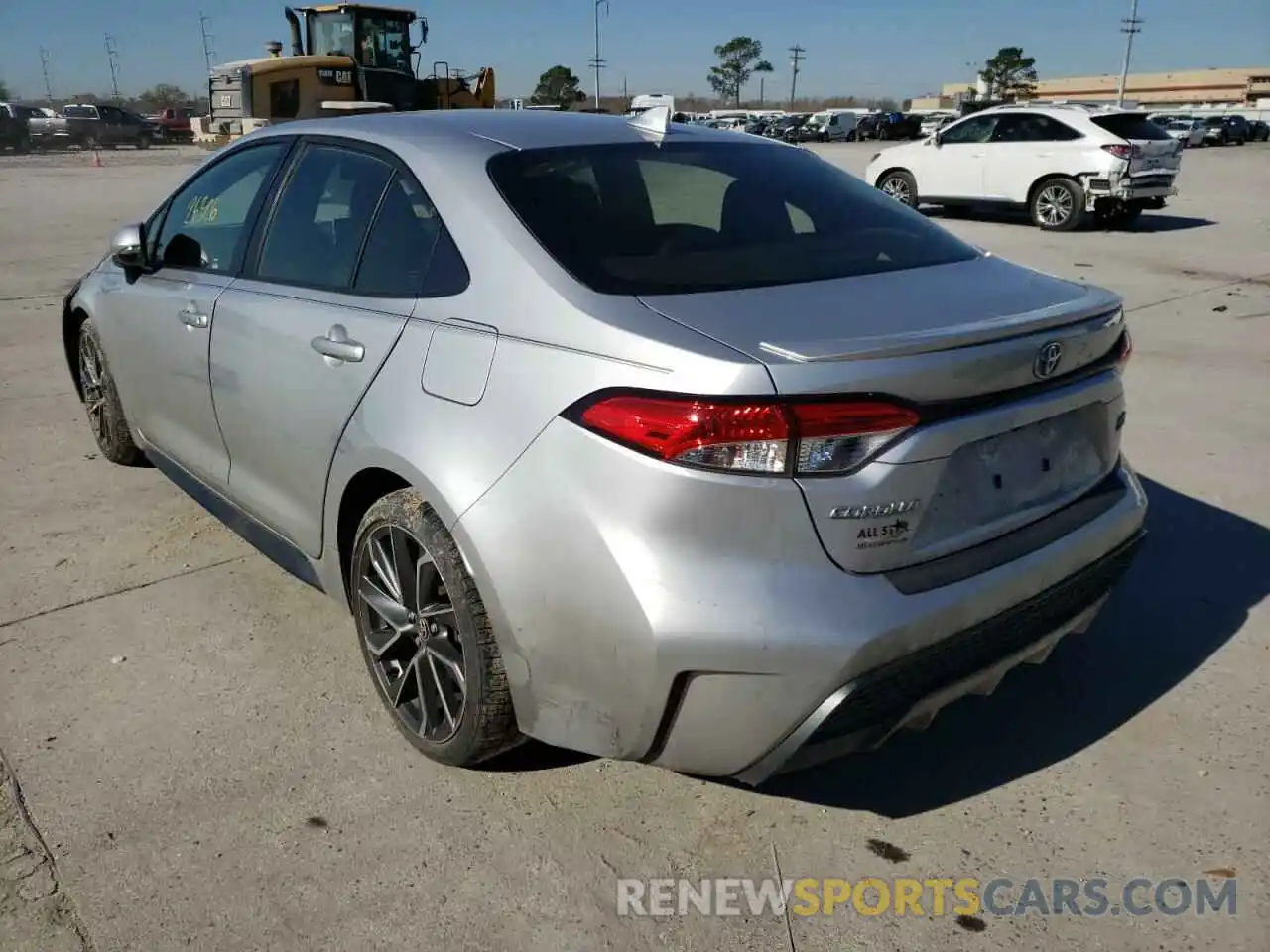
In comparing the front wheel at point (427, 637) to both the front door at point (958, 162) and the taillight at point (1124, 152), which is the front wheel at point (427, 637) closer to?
the taillight at point (1124, 152)

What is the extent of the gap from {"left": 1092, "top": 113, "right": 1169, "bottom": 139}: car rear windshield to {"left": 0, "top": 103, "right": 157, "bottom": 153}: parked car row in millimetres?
44215

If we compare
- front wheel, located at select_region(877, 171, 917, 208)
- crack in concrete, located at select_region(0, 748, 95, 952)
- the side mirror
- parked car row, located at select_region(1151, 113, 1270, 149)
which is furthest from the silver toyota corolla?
parked car row, located at select_region(1151, 113, 1270, 149)

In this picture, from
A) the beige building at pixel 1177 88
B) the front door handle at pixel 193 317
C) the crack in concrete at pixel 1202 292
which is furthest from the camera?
the beige building at pixel 1177 88

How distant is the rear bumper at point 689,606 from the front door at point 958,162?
13947 millimetres

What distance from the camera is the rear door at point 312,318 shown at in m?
2.81

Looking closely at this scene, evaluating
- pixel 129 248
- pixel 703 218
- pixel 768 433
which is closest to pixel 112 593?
pixel 129 248

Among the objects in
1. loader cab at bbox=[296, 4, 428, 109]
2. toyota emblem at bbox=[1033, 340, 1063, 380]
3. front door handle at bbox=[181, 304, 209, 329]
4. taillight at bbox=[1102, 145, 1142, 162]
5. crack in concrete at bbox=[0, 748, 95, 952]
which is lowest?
crack in concrete at bbox=[0, 748, 95, 952]

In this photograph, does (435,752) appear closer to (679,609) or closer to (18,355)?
(679,609)

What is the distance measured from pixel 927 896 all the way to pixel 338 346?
203 centimetres

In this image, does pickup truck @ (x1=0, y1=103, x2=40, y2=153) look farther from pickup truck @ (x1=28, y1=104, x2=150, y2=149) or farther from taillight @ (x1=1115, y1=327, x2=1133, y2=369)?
taillight @ (x1=1115, y1=327, x2=1133, y2=369)

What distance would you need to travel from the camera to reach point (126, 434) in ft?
15.8

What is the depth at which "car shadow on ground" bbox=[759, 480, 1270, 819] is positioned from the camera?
271 cm

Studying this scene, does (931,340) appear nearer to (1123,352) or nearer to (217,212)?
(1123,352)

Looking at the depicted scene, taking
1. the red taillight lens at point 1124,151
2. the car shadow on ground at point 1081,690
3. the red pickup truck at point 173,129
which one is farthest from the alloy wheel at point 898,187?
the red pickup truck at point 173,129
